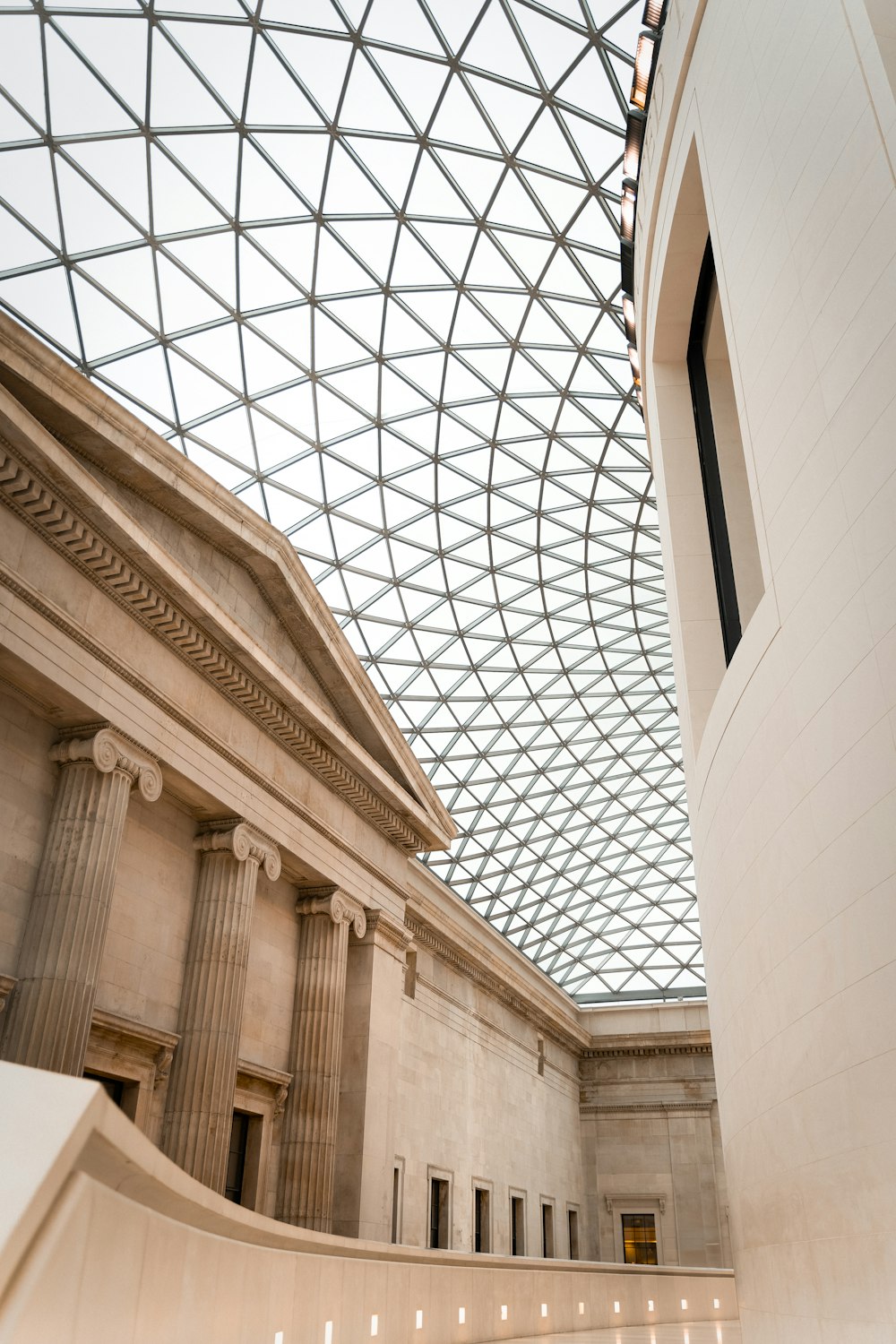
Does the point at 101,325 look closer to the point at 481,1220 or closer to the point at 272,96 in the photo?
the point at 272,96

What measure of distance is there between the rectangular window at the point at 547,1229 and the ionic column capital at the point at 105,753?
3763cm

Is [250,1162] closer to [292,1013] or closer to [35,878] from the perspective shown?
[292,1013]

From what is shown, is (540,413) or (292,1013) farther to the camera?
(540,413)

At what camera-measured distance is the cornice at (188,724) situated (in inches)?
661

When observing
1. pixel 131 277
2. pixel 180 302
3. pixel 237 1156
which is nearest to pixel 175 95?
pixel 131 277

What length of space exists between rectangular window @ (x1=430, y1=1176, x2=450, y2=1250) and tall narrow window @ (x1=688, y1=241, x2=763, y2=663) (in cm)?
2801

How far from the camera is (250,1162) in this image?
22.7 meters

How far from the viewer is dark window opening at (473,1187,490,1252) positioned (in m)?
38.5

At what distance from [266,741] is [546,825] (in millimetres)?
25249

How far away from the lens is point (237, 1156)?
22750 mm

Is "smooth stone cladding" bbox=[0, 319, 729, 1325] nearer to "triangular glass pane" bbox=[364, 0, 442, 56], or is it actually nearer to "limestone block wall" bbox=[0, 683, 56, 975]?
"limestone block wall" bbox=[0, 683, 56, 975]

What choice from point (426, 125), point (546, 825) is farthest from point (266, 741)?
point (546, 825)

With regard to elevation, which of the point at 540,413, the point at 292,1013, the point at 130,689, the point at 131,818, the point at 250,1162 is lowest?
the point at 250,1162

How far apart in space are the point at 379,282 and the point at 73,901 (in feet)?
59.1
